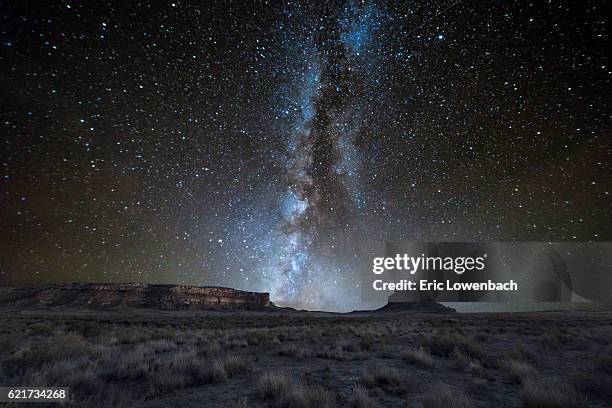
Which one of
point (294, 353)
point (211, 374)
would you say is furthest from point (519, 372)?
point (211, 374)

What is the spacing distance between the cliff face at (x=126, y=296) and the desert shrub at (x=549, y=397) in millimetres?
78905

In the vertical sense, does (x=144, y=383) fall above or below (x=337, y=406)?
below

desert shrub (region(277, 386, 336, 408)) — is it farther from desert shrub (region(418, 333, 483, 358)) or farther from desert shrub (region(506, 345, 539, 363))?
desert shrub (region(506, 345, 539, 363))

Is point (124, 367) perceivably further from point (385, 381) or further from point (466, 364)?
point (466, 364)

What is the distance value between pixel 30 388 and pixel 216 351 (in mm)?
5347

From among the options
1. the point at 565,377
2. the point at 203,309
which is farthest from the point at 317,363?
the point at 203,309

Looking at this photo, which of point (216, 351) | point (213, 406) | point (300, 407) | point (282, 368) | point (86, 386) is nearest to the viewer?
point (300, 407)

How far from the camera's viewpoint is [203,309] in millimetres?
73938

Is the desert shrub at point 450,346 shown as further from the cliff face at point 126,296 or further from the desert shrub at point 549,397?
the cliff face at point 126,296

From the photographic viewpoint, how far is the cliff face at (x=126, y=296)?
64812 mm

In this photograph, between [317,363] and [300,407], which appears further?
[317,363]

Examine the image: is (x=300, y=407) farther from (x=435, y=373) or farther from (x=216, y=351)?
(x=216, y=351)

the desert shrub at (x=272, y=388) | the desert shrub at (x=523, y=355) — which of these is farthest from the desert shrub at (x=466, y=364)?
the desert shrub at (x=272, y=388)

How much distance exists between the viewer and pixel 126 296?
235ft
